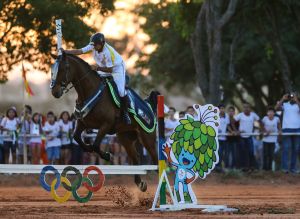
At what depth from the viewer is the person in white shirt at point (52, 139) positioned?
27047 mm

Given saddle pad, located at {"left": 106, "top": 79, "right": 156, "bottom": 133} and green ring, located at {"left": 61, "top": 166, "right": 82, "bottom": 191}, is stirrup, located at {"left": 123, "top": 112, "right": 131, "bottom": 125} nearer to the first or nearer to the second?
saddle pad, located at {"left": 106, "top": 79, "right": 156, "bottom": 133}

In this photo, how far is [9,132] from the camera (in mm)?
26703

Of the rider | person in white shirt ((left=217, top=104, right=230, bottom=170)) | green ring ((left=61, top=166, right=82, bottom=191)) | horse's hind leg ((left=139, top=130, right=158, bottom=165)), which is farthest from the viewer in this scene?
person in white shirt ((left=217, top=104, right=230, bottom=170))

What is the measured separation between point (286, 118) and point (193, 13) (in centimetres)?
902

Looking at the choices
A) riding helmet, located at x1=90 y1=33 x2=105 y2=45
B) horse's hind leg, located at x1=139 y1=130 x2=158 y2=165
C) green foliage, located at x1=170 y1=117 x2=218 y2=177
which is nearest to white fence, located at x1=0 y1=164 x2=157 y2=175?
green foliage, located at x1=170 y1=117 x2=218 y2=177

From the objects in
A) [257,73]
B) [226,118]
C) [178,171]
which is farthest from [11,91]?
[178,171]

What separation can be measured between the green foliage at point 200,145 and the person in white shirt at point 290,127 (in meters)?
11.1

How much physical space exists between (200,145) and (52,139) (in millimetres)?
12212

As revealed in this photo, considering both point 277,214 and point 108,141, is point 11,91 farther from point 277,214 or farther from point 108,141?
point 277,214

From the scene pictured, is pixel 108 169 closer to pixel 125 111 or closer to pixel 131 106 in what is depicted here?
pixel 125 111

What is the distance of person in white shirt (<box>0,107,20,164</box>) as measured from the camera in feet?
87.5

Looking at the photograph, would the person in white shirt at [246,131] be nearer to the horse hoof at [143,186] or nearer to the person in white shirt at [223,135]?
the person in white shirt at [223,135]

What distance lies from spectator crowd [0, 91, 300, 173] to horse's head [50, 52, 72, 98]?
9.15m

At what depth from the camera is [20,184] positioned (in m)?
25.9
